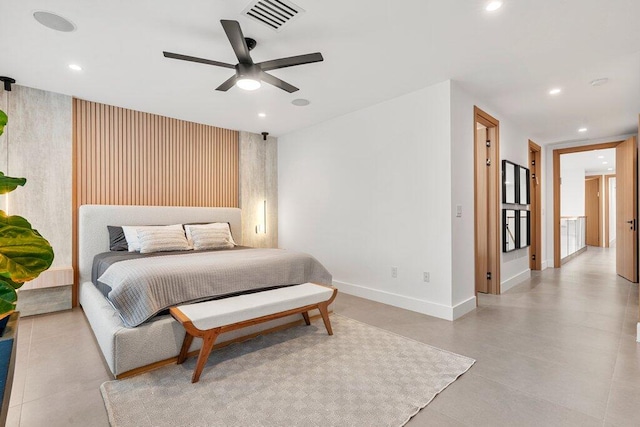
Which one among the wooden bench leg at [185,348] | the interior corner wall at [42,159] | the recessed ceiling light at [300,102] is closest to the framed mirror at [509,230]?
the recessed ceiling light at [300,102]

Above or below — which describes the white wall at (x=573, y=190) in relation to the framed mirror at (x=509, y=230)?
above

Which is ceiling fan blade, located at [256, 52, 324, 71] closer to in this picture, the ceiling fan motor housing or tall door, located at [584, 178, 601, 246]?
the ceiling fan motor housing

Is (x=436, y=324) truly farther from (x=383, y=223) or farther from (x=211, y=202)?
(x=211, y=202)

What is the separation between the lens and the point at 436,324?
313 cm

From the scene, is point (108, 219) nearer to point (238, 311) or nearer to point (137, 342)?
point (137, 342)

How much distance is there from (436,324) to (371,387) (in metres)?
1.42

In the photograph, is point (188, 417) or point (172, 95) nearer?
point (188, 417)

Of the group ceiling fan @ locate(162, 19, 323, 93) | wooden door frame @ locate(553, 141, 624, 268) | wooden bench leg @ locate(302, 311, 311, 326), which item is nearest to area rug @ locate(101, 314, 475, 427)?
wooden bench leg @ locate(302, 311, 311, 326)

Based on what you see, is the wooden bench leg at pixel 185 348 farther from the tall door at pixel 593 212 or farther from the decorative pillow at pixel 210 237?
the tall door at pixel 593 212

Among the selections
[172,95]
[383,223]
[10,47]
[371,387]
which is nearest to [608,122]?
[383,223]

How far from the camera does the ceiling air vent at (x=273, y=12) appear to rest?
209 centimetres

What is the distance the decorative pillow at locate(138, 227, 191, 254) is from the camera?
11.8ft

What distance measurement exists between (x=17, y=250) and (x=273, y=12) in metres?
2.05

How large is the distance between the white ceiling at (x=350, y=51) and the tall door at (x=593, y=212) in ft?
27.4
